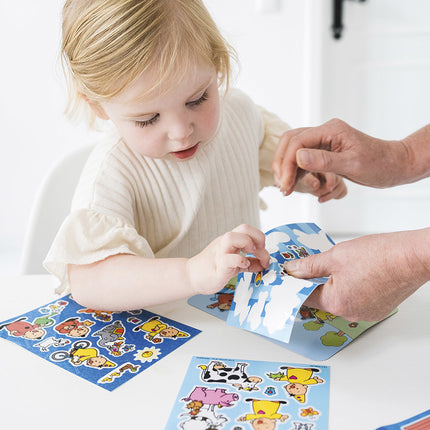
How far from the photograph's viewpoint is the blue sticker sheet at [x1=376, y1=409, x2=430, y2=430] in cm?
56

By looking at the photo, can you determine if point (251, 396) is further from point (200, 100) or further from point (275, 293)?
point (200, 100)

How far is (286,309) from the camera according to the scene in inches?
26.4

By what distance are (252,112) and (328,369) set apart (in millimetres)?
640

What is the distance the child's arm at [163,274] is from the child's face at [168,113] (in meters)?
0.19

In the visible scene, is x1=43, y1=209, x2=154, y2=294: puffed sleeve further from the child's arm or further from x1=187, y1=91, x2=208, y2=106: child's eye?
x1=187, y1=91, x2=208, y2=106: child's eye

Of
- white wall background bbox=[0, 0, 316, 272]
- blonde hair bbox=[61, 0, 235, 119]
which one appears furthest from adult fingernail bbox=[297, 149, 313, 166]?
white wall background bbox=[0, 0, 316, 272]

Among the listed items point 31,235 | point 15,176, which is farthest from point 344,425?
→ point 15,176

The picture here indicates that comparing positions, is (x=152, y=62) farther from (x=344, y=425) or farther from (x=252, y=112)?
(x=344, y=425)

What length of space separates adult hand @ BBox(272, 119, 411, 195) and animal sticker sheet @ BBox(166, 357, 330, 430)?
1.14 ft

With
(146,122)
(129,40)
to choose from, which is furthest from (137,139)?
(129,40)

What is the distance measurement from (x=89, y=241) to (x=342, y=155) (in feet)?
1.45

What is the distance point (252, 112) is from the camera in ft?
3.76

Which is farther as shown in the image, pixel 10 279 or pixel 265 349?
pixel 10 279

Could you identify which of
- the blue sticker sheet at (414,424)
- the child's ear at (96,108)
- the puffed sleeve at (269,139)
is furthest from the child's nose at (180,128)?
the blue sticker sheet at (414,424)
